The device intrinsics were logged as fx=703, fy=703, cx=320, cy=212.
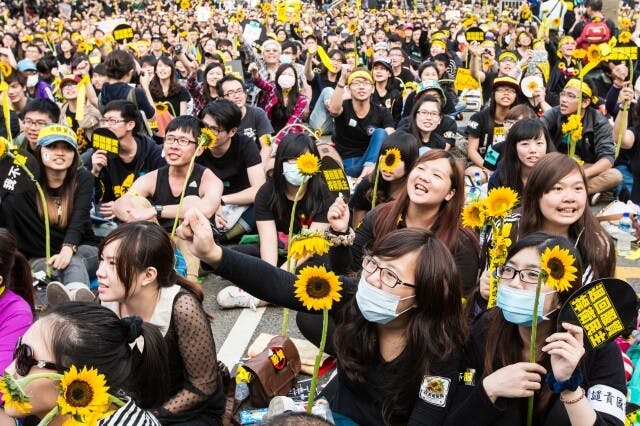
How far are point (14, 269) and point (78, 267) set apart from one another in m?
1.29

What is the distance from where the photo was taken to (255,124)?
23.8 ft

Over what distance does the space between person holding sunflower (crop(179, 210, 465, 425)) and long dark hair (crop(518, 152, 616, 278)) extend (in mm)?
1241

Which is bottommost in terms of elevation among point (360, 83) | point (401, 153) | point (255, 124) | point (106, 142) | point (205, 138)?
point (255, 124)

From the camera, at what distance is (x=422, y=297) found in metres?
2.63

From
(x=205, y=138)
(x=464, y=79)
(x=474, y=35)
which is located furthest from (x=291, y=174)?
(x=474, y=35)

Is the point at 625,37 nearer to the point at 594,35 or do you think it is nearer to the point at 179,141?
the point at 594,35

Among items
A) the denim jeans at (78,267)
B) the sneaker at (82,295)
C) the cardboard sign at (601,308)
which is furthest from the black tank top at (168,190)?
the cardboard sign at (601,308)

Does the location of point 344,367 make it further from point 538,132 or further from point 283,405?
point 538,132

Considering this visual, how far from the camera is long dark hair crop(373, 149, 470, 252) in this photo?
396cm

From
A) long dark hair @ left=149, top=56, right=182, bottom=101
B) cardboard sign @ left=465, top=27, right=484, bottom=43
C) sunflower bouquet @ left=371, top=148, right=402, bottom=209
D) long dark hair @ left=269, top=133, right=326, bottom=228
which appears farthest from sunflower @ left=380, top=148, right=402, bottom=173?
cardboard sign @ left=465, top=27, right=484, bottom=43

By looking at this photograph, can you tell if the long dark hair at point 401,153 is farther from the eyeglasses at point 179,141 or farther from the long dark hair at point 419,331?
the long dark hair at point 419,331

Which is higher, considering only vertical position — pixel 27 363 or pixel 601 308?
pixel 601 308

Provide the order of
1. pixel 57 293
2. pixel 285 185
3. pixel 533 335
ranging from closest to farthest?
1. pixel 533 335
2. pixel 57 293
3. pixel 285 185

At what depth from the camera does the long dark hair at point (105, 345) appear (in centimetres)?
245
